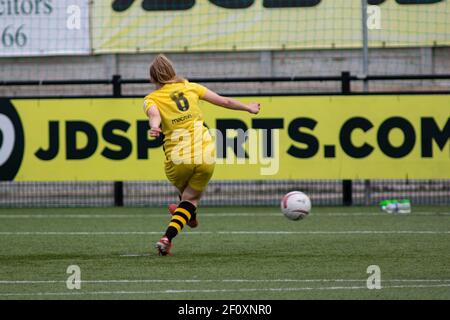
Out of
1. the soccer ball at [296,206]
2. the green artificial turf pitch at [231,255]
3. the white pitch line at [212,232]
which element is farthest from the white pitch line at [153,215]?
the soccer ball at [296,206]

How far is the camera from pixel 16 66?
24.5m

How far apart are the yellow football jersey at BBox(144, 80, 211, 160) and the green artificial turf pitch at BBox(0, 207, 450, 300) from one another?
1.08m

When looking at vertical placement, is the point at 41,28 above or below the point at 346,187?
above

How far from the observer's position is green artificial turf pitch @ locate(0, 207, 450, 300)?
310 inches

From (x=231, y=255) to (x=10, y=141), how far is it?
22.5 ft

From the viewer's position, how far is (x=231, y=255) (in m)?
10.3

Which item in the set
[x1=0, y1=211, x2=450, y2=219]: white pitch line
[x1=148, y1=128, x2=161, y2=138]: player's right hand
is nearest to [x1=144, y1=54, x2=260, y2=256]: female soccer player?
[x1=148, y1=128, x2=161, y2=138]: player's right hand

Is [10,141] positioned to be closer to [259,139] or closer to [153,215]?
[153,215]

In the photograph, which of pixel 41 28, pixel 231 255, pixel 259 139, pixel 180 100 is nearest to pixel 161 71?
pixel 180 100

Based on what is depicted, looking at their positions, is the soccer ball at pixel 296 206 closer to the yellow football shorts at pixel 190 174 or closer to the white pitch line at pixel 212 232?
the white pitch line at pixel 212 232

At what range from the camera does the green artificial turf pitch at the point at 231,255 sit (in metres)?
7.88

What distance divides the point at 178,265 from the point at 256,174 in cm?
664

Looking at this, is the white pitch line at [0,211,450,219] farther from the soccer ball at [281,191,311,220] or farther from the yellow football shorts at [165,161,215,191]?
the yellow football shorts at [165,161,215,191]
